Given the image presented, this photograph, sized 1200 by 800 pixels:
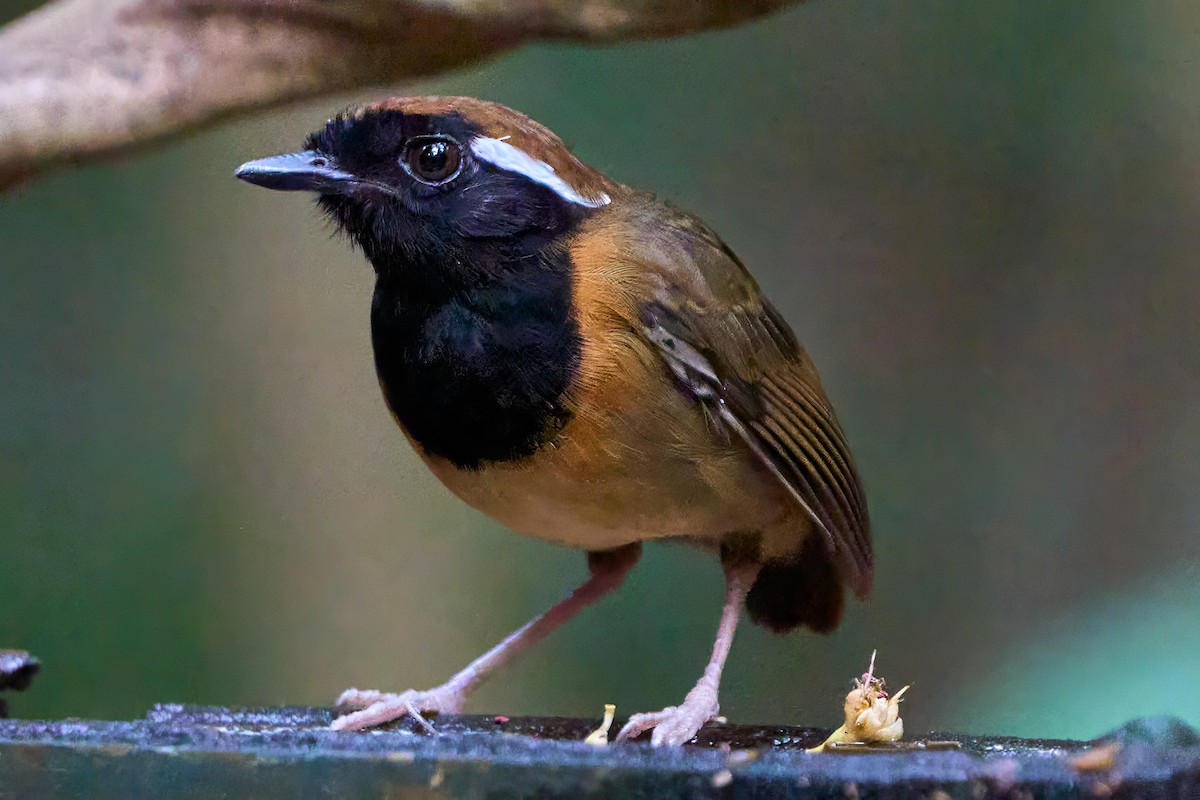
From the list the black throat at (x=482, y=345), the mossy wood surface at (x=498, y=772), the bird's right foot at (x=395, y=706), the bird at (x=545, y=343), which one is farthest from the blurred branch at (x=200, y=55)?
the mossy wood surface at (x=498, y=772)

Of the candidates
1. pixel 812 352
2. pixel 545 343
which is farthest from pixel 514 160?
pixel 812 352

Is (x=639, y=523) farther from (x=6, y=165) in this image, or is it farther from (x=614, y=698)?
(x=6, y=165)

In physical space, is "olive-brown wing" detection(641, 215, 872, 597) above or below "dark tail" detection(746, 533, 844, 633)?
above

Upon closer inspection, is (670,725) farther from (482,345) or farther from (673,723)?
(482,345)

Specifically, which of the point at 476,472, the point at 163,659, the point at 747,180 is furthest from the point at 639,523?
the point at 163,659

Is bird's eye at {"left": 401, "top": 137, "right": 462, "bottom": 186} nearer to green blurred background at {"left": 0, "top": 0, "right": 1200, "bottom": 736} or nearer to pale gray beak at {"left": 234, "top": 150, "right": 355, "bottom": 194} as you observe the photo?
pale gray beak at {"left": 234, "top": 150, "right": 355, "bottom": 194}

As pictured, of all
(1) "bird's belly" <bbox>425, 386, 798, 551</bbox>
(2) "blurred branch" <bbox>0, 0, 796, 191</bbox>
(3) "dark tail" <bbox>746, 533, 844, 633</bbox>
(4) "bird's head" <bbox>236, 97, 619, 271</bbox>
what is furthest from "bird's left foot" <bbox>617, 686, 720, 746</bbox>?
(2) "blurred branch" <bbox>0, 0, 796, 191</bbox>
